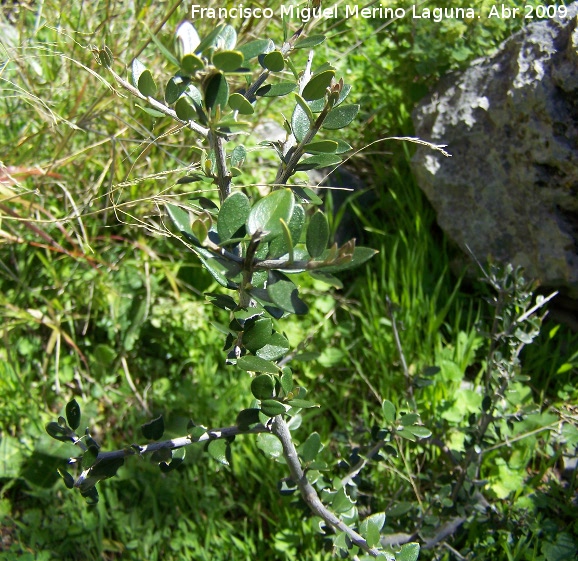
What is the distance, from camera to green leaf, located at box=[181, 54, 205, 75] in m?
0.70

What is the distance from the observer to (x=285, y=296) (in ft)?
2.58

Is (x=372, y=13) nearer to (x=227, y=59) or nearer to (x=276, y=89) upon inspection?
(x=276, y=89)

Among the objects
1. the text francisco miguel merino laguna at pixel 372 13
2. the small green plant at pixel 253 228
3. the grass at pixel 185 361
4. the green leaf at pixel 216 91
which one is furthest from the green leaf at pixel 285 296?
the text francisco miguel merino laguna at pixel 372 13

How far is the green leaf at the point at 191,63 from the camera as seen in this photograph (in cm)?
70

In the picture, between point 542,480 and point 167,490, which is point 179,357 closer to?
point 167,490

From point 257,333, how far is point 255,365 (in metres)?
0.05

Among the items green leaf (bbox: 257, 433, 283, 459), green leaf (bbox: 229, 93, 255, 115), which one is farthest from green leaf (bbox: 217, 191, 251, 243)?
green leaf (bbox: 257, 433, 283, 459)

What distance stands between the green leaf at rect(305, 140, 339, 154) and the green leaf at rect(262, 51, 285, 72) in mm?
123

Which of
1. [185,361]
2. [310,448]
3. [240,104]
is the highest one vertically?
[240,104]

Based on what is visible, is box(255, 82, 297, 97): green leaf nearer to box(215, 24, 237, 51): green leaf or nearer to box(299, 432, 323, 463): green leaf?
box(215, 24, 237, 51): green leaf

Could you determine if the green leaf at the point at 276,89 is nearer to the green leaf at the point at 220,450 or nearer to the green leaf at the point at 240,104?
the green leaf at the point at 240,104

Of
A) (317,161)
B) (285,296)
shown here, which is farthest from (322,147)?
(285,296)

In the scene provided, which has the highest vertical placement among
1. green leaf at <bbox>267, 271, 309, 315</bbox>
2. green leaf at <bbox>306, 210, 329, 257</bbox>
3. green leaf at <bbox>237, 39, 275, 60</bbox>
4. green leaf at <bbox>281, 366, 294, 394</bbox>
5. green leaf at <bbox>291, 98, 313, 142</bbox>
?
green leaf at <bbox>237, 39, 275, 60</bbox>

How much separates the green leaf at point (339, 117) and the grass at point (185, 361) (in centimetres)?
69
